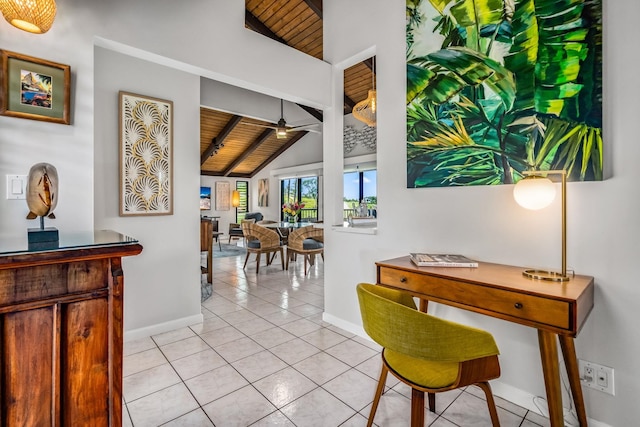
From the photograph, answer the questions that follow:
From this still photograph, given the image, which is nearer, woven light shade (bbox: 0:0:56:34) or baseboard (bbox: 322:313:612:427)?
woven light shade (bbox: 0:0:56:34)

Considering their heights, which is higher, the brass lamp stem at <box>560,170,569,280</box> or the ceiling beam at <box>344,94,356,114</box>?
the ceiling beam at <box>344,94,356,114</box>

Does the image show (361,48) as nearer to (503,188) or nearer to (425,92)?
(425,92)

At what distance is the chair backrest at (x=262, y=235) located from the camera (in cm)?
524

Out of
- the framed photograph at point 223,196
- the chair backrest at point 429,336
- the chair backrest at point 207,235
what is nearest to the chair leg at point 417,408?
the chair backrest at point 429,336

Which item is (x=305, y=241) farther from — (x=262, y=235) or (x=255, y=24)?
(x=255, y=24)

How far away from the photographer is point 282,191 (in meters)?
10.4

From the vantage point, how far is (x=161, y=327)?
9.20ft

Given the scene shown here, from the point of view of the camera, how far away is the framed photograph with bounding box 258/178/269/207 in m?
10.7

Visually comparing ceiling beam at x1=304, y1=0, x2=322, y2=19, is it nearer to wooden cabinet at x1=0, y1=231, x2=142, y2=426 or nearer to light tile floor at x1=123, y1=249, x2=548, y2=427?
light tile floor at x1=123, y1=249, x2=548, y2=427

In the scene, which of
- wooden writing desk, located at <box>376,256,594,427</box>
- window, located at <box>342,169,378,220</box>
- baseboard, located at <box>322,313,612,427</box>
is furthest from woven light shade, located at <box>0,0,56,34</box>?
window, located at <box>342,169,378,220</box>

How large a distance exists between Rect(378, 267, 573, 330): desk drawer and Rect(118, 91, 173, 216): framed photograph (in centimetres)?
212

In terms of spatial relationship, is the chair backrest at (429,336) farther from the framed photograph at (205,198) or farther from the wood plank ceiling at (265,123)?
the framed photograph at (205,198)

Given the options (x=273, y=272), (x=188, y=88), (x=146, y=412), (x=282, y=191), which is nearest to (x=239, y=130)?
(x=282, y=191)

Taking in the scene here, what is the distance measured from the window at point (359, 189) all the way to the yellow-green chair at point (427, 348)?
6042 millimetres
